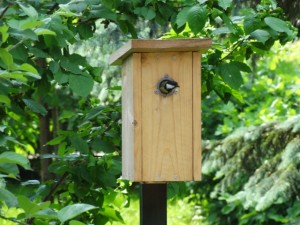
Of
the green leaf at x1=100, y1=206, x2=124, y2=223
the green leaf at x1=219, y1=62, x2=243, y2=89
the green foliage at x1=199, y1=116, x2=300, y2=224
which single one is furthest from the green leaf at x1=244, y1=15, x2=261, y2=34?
the green foliage at x1=199, y1=116, x2=300, y2=224

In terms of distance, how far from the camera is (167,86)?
255 centimetres

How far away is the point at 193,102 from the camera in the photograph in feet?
8.46

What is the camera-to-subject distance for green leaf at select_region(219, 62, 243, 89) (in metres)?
2.88

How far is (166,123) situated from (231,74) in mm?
480

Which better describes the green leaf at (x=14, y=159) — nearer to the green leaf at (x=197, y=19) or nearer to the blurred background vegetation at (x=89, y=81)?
the blurred background vegetation at (x=89, y=81)

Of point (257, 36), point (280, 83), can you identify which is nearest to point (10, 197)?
point (257, 36)

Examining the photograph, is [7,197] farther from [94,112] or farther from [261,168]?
[261,168]

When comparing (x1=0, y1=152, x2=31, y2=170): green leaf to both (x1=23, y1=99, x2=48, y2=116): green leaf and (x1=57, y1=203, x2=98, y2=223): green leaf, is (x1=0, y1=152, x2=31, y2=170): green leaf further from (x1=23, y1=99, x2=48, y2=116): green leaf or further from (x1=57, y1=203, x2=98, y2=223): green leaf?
(x1=23, y1=99, x2=48, y2=116): green leaf

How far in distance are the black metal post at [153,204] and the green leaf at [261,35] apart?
67 centimetres

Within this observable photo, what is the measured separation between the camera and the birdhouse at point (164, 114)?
2.54 m

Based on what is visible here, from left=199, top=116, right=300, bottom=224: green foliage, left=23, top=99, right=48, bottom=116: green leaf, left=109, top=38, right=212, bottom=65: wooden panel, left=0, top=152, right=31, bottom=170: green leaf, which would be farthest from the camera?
left=199, top=116, right=300, bottom=224: green foliage

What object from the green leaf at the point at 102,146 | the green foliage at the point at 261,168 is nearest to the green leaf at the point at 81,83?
the green leaf at the point at 102,146

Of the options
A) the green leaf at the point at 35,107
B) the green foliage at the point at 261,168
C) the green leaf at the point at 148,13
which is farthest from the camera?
the green foliage at the point at 261,168

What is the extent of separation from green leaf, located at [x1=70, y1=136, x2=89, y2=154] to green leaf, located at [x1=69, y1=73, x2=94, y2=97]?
0.44 m
